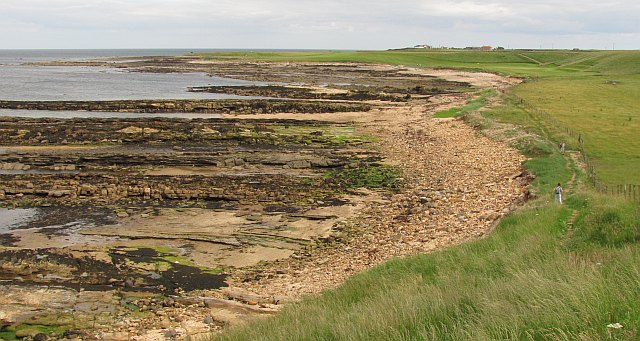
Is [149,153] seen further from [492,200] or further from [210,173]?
[492,200]

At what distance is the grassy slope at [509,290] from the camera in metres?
6.30

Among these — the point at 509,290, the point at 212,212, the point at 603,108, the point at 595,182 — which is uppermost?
the point at 509,290

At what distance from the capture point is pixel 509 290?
7676 millimetres

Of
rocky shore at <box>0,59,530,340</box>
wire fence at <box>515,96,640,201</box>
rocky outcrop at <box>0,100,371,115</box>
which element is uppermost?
wire fence at <box>515,96,640,201</box>

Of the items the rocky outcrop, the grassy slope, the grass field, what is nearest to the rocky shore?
the grassy slope

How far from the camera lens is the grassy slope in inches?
248

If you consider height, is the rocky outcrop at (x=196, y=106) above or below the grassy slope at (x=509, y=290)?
below

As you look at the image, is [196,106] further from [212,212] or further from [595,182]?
[595,182]

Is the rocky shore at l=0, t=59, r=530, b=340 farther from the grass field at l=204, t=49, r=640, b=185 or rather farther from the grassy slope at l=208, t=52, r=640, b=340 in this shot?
the grass field at l=204, t=49, r=640, b=185

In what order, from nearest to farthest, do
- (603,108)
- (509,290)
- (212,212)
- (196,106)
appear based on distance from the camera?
(509,290)
(212,212)
(603,108)
(196,106)

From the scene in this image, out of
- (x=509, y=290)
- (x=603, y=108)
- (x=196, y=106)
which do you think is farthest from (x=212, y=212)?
(x=196, y=106)

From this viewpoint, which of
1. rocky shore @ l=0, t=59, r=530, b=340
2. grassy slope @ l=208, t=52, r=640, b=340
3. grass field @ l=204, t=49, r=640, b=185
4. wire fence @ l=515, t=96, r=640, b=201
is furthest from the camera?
grass field @ l=204, t=49, r=640, b=185

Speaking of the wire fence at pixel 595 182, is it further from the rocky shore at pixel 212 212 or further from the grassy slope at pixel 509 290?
the rocky shore at pixel 212 212

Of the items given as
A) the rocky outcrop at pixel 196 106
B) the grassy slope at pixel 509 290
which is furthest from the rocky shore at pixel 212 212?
the rocky outcrop at pixel 196 106
